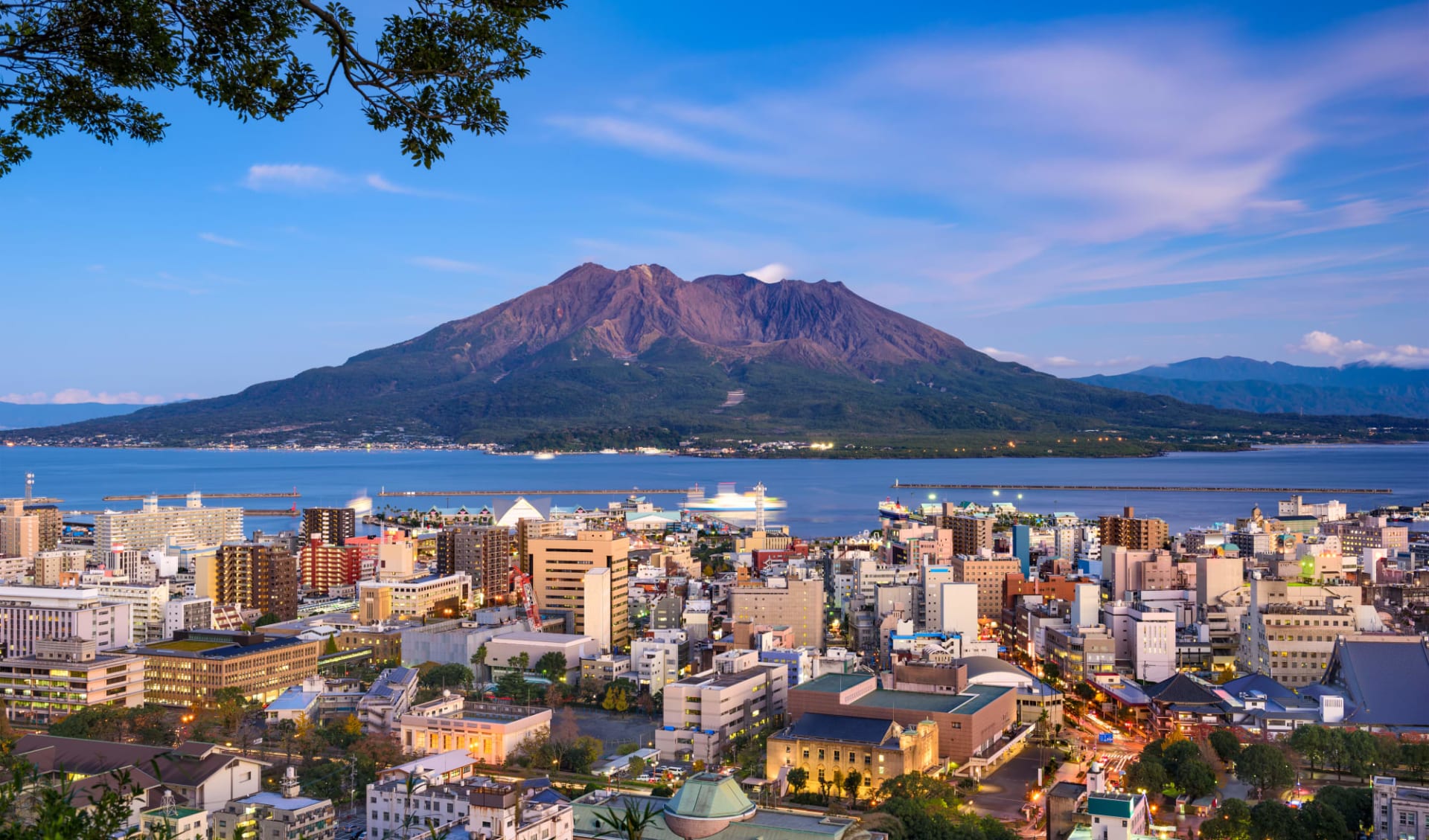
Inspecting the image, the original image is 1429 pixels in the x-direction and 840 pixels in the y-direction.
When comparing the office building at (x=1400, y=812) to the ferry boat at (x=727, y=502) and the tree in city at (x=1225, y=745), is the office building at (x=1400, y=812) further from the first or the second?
the ferry boat at (x=727, y=502)

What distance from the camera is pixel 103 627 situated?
53.1ft

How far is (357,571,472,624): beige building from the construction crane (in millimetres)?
1126

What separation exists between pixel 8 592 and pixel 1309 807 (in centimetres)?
1623

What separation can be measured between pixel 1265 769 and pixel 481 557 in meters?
15.4

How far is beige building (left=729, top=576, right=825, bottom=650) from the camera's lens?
17.3 m

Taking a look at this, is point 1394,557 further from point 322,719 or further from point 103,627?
point 103,627

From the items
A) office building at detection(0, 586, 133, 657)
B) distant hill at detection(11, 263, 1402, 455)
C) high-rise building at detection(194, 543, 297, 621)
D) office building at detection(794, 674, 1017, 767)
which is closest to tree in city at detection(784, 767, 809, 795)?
office building at detection(794, 674, 1017, 767)

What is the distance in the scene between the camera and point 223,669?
14.2 m

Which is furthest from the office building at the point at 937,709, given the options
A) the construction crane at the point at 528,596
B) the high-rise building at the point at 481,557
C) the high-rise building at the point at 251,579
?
the high-rise building at the point at 251,579

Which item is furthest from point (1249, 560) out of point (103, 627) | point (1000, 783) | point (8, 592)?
point (8, 592)

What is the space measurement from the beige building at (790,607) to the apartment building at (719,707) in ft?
11.1

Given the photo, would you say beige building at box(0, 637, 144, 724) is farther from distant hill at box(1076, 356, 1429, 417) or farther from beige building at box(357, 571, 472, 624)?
distant hill at box(1076, 356, 1429, 417)

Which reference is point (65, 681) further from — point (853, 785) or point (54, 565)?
point (54, 565)

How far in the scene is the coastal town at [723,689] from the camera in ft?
29.7
